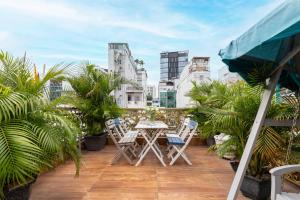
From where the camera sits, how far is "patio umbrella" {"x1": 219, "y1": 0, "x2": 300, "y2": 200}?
1486 mm

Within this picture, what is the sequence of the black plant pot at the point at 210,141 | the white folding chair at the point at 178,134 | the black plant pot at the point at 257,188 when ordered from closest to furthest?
the black plant pot at the point at 257,188
the white folding chair at the point at 178,134
the black plant pot at the point at 210,141

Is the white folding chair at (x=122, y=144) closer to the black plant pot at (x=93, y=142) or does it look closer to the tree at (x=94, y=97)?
the tree at (x=94, y=97)

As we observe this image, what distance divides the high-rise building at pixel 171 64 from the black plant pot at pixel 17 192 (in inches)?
2476

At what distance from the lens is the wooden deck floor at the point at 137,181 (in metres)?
3.33

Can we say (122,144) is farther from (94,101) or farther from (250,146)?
(250,146)

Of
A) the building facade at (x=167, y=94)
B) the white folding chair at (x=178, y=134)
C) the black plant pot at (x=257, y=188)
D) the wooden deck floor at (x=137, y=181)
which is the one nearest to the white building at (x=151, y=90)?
the building facade at (x=167, y=94)

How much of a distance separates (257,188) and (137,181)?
1694 millimetres

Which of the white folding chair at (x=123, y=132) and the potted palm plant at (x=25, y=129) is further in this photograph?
the white folding chair at (x=123, y=132)

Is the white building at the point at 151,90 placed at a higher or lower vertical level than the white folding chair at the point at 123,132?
higher

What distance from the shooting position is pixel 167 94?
3856 cm

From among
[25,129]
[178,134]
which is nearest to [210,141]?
[178,134]

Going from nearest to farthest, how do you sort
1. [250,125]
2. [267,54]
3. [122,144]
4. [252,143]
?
1. [252,143]
2. [267,54]
3. [250,125]
4. [122,144]

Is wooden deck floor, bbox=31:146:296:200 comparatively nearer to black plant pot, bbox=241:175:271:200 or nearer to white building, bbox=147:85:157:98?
black plant pot, bbox=241:175:271:200

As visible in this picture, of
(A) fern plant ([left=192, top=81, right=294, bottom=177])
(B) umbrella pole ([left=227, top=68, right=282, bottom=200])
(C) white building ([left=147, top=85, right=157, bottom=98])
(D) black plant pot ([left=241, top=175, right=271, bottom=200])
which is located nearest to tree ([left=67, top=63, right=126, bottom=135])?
(A) fern plant ([left=192, top=81, right=294, bottom=177])
